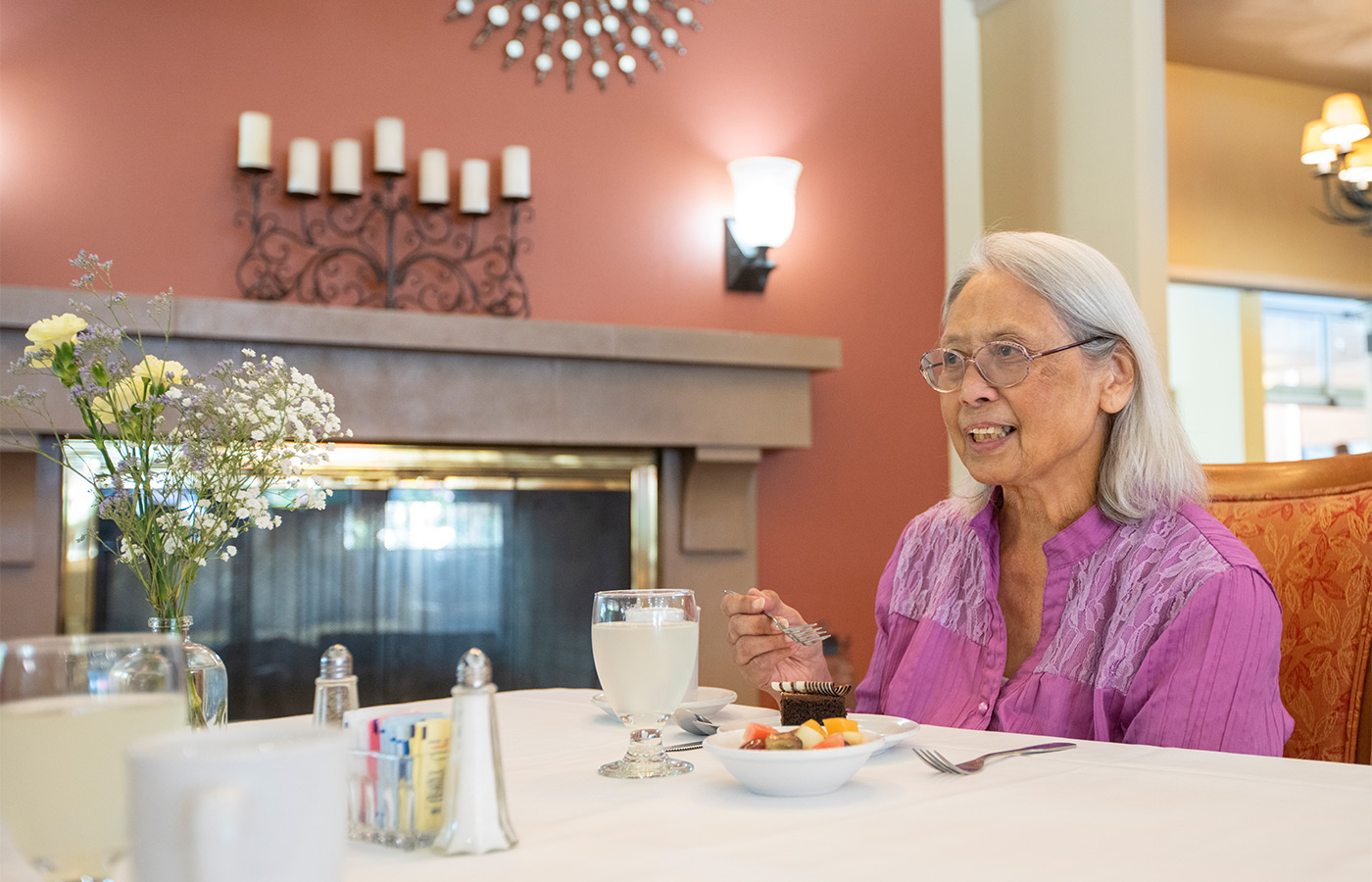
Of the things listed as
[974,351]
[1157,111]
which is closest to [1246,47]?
[1157,111]

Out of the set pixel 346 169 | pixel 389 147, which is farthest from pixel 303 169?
pixel 389 147

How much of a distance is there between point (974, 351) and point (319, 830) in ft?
3.65

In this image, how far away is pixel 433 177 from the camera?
8.70ft

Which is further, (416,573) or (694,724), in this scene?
(416,573)

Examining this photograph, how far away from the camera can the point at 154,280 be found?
8.16 feet

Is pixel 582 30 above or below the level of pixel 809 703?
above

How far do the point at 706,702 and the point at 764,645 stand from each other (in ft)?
0.60

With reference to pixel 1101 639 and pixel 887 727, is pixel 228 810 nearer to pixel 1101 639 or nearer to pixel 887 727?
pixel 887 727

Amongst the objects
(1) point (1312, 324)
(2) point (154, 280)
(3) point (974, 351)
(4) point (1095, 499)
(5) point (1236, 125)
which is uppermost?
(5) point (1236, 125)

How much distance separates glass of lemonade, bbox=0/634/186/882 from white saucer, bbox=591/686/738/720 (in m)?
0.58

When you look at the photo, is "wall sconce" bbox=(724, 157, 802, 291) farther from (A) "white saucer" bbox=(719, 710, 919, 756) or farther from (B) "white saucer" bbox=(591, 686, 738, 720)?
(A) "white saucer" bbox=(719, 710, 919, 756)

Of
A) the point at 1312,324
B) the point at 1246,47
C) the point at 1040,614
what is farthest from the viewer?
the point at 1312,324

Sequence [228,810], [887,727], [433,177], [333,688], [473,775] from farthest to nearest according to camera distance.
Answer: [433,177] < [887,727] < [333,688] < [473,775] < [228,810]

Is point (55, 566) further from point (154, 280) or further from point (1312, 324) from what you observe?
point (1312, 324)
